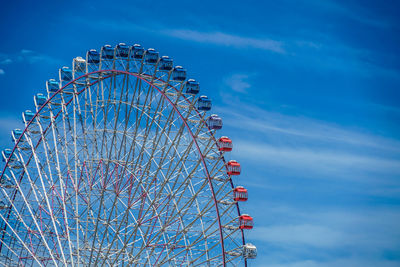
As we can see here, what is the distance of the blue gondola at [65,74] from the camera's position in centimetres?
5181

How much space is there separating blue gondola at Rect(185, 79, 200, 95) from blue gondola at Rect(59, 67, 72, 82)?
10.5m

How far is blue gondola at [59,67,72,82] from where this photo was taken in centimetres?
5181

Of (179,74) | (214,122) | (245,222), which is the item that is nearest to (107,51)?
(179,74)

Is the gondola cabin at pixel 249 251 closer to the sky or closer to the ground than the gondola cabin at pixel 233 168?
closer to the ground

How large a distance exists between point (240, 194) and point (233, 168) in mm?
1845

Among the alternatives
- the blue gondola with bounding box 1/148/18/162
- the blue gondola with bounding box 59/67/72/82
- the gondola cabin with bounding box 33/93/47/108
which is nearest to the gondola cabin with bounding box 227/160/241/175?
the blue gondola with bounding box 59/67/72/82

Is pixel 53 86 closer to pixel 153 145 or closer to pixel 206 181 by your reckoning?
pixel 153 145

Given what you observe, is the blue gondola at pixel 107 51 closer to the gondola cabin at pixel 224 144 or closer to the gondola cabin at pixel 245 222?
the gondola cabin at pixel 224 144

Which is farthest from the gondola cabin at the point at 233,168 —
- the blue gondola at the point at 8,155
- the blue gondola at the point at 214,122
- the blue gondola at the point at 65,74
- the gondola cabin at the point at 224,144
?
the blue gondola at the point at 8,155

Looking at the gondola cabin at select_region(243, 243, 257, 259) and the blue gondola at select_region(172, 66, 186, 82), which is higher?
the blue gondola at select_region(172, 66, 186, 82)

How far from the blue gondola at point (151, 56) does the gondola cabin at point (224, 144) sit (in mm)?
6831

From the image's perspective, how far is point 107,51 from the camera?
47469 millimetres

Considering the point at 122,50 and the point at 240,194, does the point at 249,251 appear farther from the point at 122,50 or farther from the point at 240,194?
the point at 122,50

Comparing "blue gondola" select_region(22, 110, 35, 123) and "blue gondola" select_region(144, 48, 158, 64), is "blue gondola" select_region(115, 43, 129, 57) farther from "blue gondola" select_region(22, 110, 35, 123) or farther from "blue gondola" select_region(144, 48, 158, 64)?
"blue gondola" select_region(22, 110, 35, 123)
